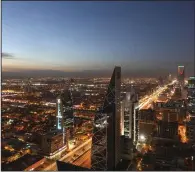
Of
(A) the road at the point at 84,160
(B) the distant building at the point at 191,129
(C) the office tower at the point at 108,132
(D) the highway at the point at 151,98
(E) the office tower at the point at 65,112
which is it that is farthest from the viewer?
(D) the highway at the point at 151,98

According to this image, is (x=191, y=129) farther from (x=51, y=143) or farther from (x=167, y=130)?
(x=51, y=143)

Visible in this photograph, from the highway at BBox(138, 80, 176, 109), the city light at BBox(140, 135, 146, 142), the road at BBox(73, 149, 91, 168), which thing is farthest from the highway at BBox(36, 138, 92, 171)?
the highway at BBox(138, 80, 176, 109)

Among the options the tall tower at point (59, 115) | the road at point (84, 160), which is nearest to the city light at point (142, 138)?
the road at point (84, 160)

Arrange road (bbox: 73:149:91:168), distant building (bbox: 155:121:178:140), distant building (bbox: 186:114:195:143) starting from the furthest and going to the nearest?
1. distant building (bbox: 155:121:178:140)
2. distant building (bbox: 186:114:195:143)
3. road (bbox: 73:149:91:168)

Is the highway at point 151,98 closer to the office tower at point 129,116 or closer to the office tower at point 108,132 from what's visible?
the office tower at point 129,116

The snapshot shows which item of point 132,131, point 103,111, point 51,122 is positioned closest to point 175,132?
point 132,131

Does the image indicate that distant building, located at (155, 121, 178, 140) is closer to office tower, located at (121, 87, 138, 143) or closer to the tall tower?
office tower, located at (121, 87, 138, 143)

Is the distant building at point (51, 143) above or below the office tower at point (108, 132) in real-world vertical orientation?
below
